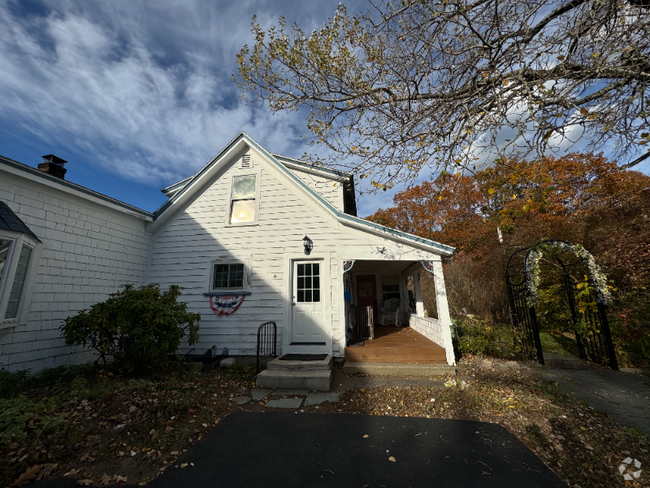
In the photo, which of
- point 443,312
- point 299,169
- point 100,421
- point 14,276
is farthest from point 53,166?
point 443,312

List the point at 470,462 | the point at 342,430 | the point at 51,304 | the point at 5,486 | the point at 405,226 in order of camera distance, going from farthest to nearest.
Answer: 1. the point at 405,226
2. the point at 51,304
3. the point at 342,430
4. the point at 470,462
5. the point at 5,486

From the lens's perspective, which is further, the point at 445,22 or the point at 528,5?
the point at 445,22

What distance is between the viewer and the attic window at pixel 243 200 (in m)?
7.96

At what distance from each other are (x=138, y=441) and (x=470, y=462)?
405 cm

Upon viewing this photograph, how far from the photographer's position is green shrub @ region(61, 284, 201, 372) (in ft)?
17.1

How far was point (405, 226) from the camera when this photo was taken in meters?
24.4

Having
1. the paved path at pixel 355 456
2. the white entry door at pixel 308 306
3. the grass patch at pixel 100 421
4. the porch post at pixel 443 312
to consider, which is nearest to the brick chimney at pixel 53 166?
the grass patch at pixel 100 421

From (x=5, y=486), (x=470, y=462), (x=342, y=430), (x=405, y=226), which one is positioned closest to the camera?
(x=5, y=486)

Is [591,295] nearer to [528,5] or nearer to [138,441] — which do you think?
[528,5]

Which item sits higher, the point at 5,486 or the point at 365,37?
the point at 365,37

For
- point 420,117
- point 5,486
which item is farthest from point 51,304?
point 420,117

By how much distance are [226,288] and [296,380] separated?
11.2 ft

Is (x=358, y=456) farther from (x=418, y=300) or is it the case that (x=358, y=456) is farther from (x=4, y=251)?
(x=418, y=300)

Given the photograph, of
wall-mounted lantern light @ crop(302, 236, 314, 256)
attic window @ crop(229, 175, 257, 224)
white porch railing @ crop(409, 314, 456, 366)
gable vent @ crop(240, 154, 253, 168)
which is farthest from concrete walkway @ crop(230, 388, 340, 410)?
gable vent @ crop(240, 154, 253, 168)
